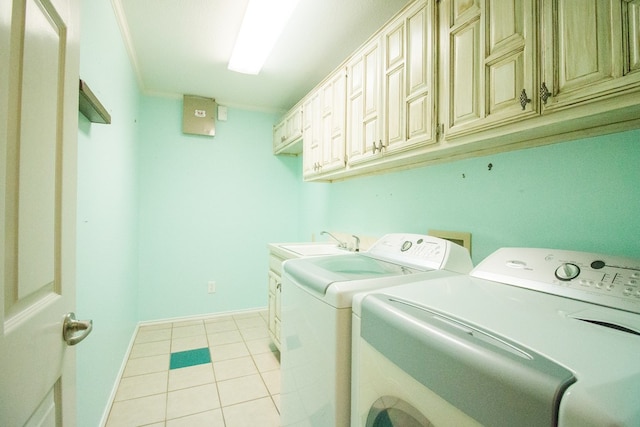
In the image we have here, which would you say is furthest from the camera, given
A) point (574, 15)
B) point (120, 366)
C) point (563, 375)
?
point (120, 366)

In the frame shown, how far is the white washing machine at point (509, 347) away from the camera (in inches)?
16.3

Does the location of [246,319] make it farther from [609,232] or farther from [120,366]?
[609,232]

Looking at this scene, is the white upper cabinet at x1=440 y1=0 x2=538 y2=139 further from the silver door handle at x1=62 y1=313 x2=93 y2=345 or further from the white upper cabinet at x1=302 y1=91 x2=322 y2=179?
the silver door handle at x1=62 y1=313 x2=93 y2=345

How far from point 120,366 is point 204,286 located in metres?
1.20

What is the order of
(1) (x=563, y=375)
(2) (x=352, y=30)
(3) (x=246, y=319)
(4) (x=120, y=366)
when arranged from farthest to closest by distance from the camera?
(3) (x=246, y=319) < (4) (x=120, y=366) < (2) (x=352, y=30) < (1) (x=563, y=375)

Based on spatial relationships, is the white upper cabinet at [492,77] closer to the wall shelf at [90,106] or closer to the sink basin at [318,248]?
the sink basin at [318,248]

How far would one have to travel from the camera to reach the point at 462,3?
1.11 m

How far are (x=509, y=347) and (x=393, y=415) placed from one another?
0.36 m

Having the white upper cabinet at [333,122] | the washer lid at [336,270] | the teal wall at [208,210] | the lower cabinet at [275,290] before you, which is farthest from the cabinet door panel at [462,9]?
the teal wall at [208,210]

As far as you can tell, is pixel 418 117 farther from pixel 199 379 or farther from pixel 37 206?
pixel 199 379

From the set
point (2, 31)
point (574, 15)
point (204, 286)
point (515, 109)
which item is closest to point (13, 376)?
point (2, 31)

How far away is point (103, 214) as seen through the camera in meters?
1.60

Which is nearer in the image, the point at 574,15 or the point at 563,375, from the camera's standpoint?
the point at 563,375

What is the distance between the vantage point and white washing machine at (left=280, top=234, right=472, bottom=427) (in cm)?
94
